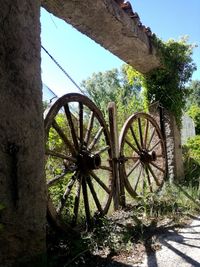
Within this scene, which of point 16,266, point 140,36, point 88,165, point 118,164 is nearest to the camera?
point 16,266

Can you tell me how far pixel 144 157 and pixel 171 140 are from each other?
134cm

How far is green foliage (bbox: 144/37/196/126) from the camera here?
774cm

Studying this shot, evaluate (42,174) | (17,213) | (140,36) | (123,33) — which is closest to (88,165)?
(42,174)

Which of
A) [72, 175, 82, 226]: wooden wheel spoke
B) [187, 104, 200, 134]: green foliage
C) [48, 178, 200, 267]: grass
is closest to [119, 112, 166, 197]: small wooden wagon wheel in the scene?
[48, 178, 200, 267]: grass

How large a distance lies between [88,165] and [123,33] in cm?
227

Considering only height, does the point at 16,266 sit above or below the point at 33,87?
below

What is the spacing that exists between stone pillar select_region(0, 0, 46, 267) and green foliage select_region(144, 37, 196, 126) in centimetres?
489

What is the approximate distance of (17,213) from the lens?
9.36ft

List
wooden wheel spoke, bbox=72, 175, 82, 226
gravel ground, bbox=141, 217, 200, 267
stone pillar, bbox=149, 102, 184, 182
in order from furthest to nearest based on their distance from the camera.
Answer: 1. stone pillar, bbox=149, 102, 184, 182
2. wooden wheel spoke, bbox=72, 175, 82, 226
3. gravel ground, bbox=141, 217, 200, 267

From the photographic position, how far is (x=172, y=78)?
7.93 metres

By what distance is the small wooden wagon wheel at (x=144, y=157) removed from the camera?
613 cm

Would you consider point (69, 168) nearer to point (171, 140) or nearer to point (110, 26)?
point (110, 26)

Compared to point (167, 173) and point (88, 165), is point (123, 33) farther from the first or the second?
point (167, 173)

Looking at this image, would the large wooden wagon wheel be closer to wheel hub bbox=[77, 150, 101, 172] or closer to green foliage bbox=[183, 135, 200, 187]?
wheel hub bbox=[77, 150, 101, 172]
